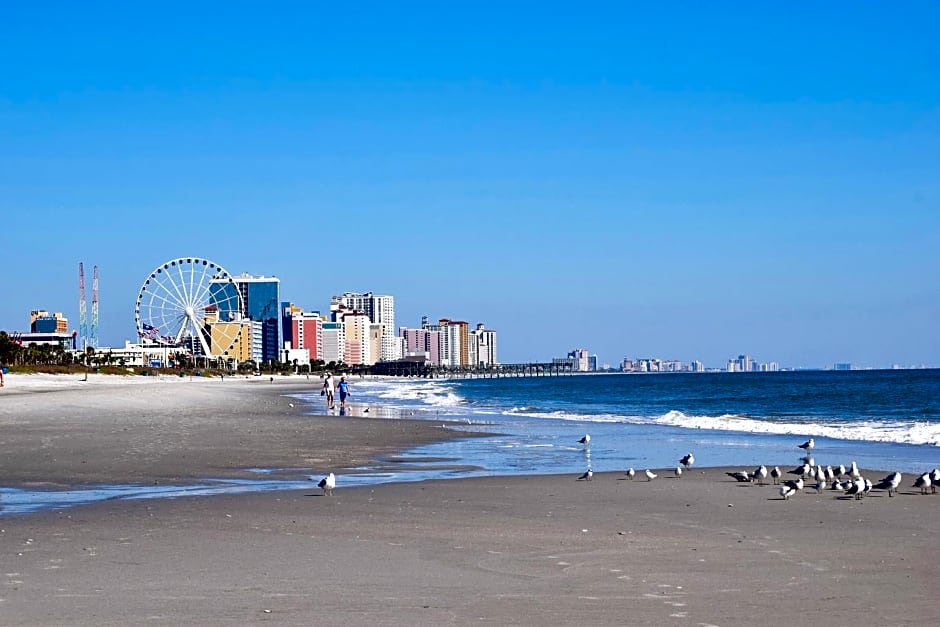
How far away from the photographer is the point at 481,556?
8.91 m

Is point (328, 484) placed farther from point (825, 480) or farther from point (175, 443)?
point (175, 443)

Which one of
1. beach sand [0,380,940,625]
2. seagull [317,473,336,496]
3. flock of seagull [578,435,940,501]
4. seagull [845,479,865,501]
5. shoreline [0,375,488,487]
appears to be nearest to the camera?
beach sand [0,380,940,625]

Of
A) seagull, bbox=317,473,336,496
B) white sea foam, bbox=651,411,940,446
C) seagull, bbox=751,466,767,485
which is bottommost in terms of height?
white sea foam, bbox=651,411,940,446

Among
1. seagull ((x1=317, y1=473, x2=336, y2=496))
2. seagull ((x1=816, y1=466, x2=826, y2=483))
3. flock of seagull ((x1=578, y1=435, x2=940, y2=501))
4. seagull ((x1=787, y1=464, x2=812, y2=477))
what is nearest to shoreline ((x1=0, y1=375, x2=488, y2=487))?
seagull ((x1=317, y1=473, x2=336, y2=496))

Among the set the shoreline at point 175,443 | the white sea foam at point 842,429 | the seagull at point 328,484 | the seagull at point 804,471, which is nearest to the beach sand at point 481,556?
the seagull at point 328,484

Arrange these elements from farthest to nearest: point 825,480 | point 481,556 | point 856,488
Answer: point 825,480 < point 856,488 < point 481,556

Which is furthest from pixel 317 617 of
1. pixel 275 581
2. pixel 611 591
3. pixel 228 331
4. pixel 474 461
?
pixel 228 331

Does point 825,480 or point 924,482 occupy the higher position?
point 924,482

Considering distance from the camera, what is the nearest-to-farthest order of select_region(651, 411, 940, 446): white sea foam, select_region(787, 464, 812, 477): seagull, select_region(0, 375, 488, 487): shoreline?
select_region(787, 464, 812, 477): seagull → select_region(0, 375, 488, 487): shoreline → select_region(651, 411, 940, 446): white sea foam

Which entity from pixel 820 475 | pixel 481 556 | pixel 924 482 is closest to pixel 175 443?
pixel 820 475

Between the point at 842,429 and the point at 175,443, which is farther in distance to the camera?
the point at 842,429

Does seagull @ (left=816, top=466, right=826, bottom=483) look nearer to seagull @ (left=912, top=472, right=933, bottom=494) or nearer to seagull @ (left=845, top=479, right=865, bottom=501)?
seagull @ (left=845, top=479, right=865, bottom=501)

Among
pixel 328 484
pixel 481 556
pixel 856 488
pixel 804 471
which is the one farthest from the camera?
pixel 804 471

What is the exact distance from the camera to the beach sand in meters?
6.77
